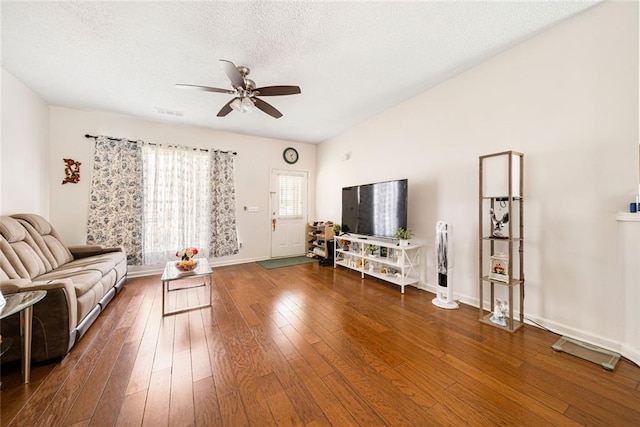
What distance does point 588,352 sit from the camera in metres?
1.79

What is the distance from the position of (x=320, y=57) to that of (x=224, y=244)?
368 cm

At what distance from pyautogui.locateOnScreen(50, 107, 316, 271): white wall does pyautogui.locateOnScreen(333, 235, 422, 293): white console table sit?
178cm

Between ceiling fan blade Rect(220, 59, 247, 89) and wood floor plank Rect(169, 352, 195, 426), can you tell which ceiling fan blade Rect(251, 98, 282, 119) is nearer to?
ceiling fan blade Rect(220, 59, 247, 89)

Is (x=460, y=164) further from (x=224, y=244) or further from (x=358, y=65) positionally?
(x=224, y=244)

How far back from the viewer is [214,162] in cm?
452

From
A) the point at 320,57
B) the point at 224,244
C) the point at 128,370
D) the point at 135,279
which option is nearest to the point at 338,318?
the point at 128,370

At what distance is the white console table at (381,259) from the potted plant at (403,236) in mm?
74

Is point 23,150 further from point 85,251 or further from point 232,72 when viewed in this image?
point 232,72

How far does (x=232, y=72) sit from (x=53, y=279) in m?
2.59

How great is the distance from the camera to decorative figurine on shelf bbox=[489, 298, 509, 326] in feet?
7.32

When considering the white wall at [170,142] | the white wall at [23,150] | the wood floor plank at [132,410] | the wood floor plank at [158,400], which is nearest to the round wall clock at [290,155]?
the white wall at [170,142]

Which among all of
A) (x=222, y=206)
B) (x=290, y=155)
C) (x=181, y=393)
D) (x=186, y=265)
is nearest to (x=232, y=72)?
(x=186, y=265)

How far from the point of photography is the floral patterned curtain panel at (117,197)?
3.64m

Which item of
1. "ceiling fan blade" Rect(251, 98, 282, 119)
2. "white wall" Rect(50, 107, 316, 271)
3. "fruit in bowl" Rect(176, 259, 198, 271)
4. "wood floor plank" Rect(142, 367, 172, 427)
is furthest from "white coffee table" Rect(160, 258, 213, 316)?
"ceiling fan blade" Rect(251, 98, 282, 119)
